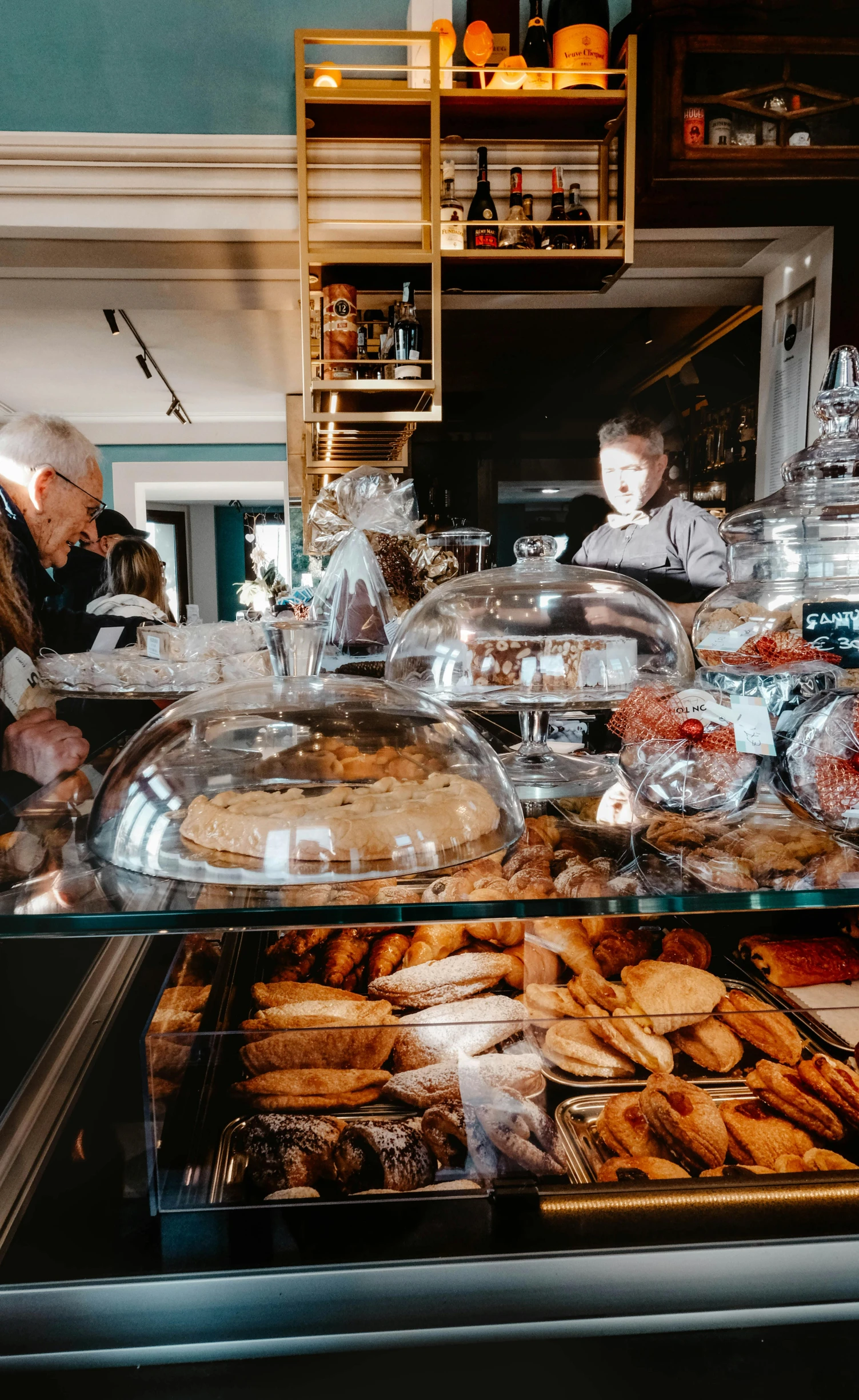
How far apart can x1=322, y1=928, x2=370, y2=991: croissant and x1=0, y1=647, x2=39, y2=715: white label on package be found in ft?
2.03

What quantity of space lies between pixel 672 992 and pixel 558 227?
271 cm

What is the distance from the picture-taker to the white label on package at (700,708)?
27.9 inches

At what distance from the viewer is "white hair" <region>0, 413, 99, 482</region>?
2047mm

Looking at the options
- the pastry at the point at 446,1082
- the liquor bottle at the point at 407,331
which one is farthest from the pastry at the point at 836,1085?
the liquor bottle at the point at 407,331

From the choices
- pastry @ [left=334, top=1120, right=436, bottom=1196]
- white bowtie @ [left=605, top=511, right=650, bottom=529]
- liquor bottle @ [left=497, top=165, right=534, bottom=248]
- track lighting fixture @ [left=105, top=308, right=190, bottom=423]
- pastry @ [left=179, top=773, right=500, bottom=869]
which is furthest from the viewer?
track lighting fixture @ [left=105, top=308, right=190, bottom=423]

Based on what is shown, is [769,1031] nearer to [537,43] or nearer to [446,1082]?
[446,1082]

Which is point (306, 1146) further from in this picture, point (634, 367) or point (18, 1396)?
point (634, 367)

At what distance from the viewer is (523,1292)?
65 centimetres

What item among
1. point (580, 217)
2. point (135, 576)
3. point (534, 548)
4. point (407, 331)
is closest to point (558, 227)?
point (580, 217)

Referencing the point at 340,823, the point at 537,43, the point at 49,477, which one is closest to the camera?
the point at 340,823

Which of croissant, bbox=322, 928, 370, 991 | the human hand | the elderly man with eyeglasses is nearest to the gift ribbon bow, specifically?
croissant, bbox=322, 928, 370, 991

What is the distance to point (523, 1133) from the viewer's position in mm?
726

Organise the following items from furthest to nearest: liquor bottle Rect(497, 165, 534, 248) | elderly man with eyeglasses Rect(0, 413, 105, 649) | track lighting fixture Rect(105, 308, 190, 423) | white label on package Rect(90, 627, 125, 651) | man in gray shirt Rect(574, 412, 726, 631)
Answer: track lighting fixture Rect(105, 308, 190, 423) → man in gray shirt Rect(574, 412, 726, 631) → liquor bottle Rect(497, 165, 534, 248) → elderly man with eyeglasses Rect(0, 413, 105, 649) → white label on package Rect(90, 627, 125, 651)

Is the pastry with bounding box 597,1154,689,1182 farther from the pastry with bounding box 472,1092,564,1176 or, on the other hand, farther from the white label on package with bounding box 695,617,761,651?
the white label on package with bounding box 695,617,761,651
